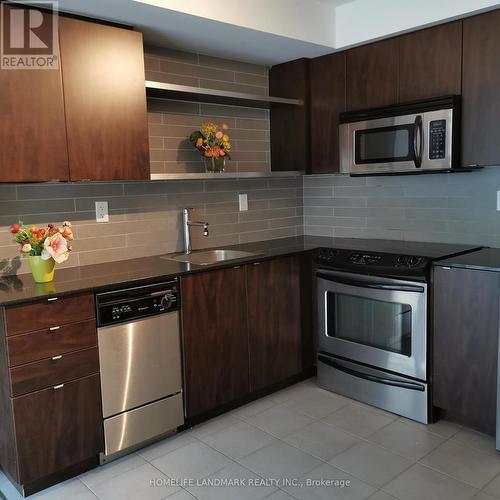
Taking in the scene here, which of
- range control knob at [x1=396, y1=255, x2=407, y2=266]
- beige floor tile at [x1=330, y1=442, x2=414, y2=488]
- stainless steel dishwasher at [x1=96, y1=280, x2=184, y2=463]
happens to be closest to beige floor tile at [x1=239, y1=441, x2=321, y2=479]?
beige floor tile at [x1=330, y1=442, x2=414, y2=488]

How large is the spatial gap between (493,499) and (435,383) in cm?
70

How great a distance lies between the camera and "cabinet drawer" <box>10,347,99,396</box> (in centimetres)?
216

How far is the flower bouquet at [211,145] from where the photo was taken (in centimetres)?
320

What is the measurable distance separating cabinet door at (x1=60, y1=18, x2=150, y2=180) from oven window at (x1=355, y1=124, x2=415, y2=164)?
1376 mm

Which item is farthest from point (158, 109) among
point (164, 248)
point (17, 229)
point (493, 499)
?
point (493, 499)

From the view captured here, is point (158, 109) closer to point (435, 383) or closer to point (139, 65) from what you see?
point (139, 65)

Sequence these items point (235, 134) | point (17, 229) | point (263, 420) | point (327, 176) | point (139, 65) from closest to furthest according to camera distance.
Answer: point (17, 229) < point (139, 65) < point (263, 420) < point (235, 134) < point (327, 176)

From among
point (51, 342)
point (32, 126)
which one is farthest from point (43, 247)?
point (32, 126)

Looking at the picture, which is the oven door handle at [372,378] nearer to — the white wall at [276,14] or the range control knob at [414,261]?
the range control knob at [414,261]

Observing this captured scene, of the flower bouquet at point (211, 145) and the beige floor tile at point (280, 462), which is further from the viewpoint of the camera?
the flower bouquet at point (211, 145)

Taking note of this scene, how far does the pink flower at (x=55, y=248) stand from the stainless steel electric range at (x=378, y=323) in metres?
1.57

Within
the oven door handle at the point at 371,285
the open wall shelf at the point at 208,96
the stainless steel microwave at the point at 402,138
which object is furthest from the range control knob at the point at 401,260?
the open wall shelf at the point at 208,96

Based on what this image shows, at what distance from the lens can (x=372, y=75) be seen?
3.20 m

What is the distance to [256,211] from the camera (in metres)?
3.81
